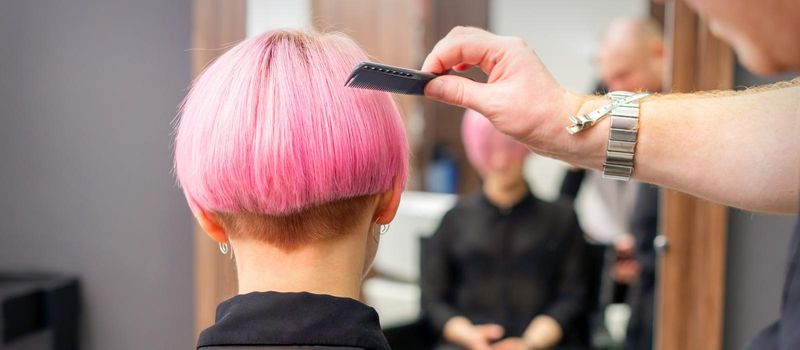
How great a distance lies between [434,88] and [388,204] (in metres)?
0.18

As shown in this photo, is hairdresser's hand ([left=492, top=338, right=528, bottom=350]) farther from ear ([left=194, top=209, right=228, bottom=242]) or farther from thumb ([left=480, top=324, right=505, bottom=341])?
ear ([left=194, top=209, right=228, bottom=242])

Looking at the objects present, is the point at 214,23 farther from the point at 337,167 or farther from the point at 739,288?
the point at 739,288

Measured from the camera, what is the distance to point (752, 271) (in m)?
2.42

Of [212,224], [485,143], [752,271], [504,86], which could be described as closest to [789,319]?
[504,86]

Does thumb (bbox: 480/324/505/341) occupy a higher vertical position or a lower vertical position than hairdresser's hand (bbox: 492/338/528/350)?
higher

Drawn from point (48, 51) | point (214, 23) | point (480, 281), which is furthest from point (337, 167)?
point (480, 281)

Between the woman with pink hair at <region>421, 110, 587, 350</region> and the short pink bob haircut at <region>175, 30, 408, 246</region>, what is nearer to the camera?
the short pink bob haircut at <region>175, 30, 408, 246</region>

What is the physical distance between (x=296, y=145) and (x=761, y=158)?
70cm

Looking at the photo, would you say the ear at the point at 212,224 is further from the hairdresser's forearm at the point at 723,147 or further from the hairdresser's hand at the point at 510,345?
the hairdresser's hand at the point at 510,345

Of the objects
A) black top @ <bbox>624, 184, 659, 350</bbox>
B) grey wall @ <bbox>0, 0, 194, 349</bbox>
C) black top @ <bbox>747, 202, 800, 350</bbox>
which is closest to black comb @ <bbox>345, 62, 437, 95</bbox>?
black top @ <bbox>747, 202, 800, 350</bbox>

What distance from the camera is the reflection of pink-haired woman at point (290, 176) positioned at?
94 centimetres

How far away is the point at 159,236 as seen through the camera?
221cm

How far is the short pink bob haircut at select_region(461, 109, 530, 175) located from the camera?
2.76m

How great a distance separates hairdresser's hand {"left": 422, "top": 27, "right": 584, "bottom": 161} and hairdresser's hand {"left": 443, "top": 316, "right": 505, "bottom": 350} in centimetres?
158
